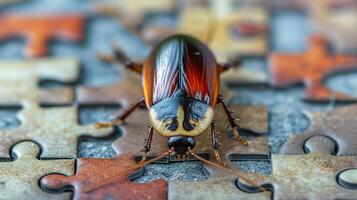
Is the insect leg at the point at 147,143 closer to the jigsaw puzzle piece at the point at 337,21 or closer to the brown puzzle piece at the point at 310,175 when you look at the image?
the brown puzzle piece at the point at 310,175

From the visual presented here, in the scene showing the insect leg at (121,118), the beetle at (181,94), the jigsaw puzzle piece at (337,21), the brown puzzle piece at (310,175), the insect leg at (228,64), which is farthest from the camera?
the jigsaw puzzle piece at (337,21)

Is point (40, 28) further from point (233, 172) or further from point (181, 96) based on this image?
point (233, 172)

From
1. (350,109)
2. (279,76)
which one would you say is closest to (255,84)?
(279,76)

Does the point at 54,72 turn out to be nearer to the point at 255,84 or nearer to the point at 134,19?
the point at 134,19

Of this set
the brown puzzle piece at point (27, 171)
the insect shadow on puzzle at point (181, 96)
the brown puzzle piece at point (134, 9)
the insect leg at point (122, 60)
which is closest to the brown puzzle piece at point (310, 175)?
the insect shadow on puzzle at point (181, 96)

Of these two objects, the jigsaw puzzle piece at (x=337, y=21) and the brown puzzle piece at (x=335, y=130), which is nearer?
the brown puzzle piece at (x=335, y=130)

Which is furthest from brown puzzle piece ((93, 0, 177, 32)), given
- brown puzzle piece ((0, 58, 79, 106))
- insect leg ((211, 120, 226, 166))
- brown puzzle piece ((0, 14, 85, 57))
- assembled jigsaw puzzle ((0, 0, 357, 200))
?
insect leg ((211, 120, 226, 166))

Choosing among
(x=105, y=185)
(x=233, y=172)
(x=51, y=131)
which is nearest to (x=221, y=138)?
(x=233, y=172)
